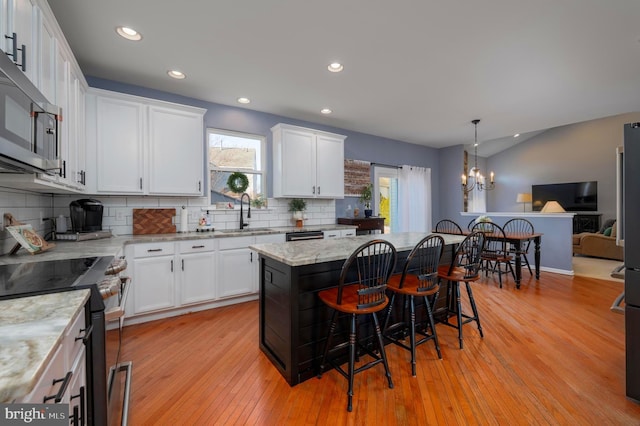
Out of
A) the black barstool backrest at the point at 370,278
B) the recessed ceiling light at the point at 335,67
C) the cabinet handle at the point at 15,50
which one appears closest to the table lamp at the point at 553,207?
the recessed ceiling light at the point at 335,67

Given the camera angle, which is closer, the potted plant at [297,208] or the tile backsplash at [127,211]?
the tile backsplash at [127,211]

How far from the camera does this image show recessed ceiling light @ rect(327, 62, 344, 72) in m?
2.90

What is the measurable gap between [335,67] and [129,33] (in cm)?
188

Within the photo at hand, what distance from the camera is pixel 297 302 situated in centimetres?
194

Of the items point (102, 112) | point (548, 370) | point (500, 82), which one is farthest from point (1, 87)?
point (500, 82)

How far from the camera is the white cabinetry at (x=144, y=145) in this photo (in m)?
2.88

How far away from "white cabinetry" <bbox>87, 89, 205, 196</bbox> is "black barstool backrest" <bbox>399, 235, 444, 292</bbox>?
2637 mm

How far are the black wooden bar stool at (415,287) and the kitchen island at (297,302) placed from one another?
48 cm

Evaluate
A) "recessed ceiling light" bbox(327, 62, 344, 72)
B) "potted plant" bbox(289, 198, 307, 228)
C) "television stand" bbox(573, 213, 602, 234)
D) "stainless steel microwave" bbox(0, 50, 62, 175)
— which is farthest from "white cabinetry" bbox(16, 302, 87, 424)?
"television stand" bbox(573, 213, 602, 234)

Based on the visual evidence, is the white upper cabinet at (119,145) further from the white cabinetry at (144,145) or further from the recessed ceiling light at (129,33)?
the recessed ceiling light at (129,33)

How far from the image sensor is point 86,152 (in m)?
2.80

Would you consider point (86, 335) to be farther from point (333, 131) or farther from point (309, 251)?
point (333, 131)

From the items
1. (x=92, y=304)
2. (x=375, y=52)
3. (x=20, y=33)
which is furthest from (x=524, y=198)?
(x=20, y=33)

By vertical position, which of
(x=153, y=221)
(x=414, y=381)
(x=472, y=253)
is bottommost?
(x=414, y=381)
